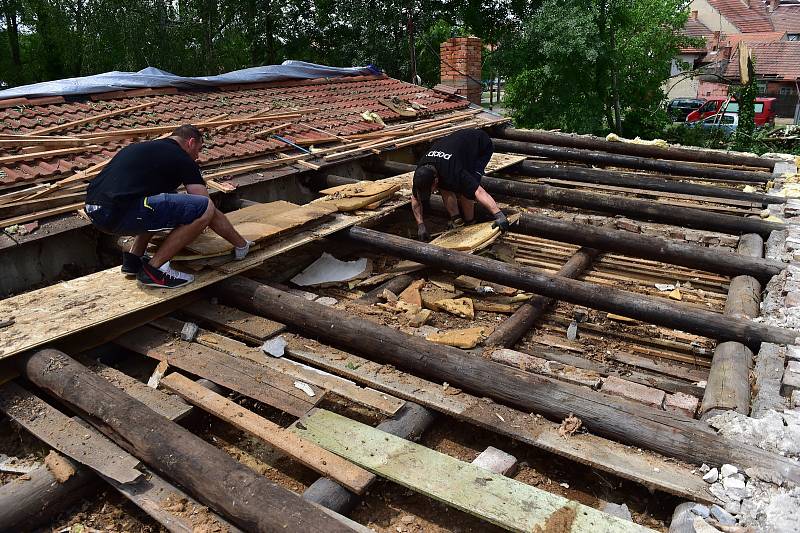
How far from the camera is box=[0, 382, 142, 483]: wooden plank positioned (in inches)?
100

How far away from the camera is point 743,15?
3997 centimetres

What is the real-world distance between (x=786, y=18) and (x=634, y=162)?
44.6 metres

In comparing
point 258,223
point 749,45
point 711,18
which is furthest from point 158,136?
point 711,18

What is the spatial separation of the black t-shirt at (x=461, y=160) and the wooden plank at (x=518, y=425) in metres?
2.56

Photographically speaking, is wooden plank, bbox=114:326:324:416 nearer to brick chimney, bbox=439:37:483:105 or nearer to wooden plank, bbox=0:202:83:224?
wooden plank, bbox=0:202:83:224

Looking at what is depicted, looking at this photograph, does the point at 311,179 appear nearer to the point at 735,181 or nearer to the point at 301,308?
the point at 301,308

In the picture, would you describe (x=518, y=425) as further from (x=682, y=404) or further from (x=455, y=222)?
(x=455, y=222)

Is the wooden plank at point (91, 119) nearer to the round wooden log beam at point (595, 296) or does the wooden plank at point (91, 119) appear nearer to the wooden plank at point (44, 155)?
the wooden plank at point (44, 155)

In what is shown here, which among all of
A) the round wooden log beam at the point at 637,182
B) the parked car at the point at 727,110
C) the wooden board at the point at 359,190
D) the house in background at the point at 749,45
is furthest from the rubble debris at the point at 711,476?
the parked car at the point at 727,110

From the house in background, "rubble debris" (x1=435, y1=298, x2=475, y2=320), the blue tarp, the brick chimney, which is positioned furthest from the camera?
the house in background

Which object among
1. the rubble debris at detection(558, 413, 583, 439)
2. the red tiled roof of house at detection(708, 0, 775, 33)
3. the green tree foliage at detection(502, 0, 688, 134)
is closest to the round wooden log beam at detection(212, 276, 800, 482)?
the rubble debris at detection(558, 413, 583, 439)

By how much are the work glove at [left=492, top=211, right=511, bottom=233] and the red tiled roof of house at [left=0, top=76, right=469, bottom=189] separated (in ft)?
10.1

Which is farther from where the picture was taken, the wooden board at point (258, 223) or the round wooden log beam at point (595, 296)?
the wooden board at point (258, 223)

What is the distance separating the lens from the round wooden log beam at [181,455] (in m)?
2.14
